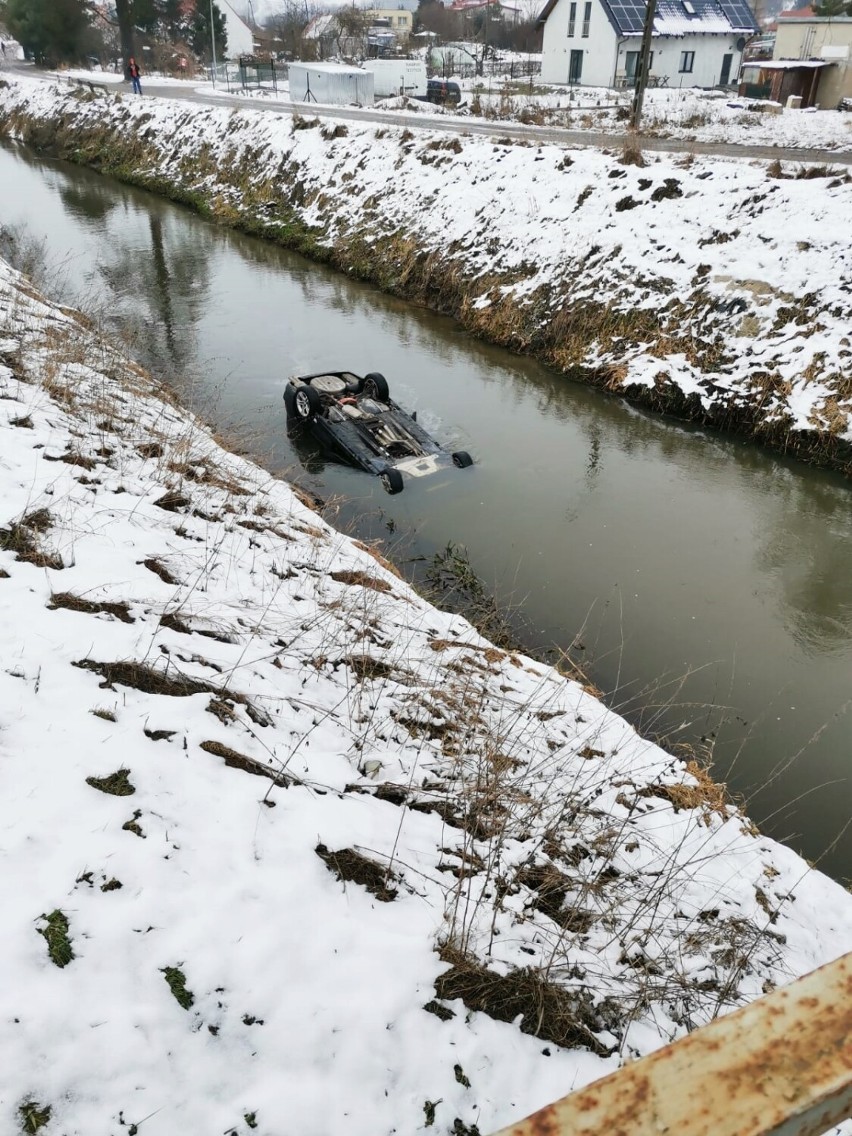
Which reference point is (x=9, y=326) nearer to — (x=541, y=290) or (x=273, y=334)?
(x=273, y=334)

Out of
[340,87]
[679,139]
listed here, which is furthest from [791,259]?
[340,87]

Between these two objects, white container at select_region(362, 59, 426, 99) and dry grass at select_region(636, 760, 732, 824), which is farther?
white container at select_region(362, 59, 426, 99)

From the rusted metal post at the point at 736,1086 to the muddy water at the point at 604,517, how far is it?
5380 mm

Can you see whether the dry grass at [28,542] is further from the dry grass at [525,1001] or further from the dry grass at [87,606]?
the dry grass at [525,1001]

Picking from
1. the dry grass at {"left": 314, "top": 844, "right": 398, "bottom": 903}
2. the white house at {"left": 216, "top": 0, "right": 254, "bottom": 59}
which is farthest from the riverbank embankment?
the white house at {"left": 216, "top": 0, "right": 254, "bottom": 59}

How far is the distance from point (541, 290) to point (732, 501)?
7.84 metres

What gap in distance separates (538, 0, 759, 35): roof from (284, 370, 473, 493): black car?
39.8 meters

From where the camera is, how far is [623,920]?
134 inches

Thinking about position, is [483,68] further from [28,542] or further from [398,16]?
[28,542]

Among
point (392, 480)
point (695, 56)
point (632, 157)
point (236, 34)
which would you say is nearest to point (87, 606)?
point (392, 480)

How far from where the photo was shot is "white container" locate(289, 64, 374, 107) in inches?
1319

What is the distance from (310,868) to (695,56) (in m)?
51.8

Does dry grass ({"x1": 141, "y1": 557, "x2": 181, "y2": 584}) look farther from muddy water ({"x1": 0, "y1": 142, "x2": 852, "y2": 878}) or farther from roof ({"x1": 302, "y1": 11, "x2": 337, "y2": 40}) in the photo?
roof ({"x1": 302, "y1": 11, "x2": 337, "y2": 40})

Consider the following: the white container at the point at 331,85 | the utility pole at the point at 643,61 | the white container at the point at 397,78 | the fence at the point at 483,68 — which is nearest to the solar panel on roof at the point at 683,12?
the fence at the point at 483,68
